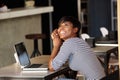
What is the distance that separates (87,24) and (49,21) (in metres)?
→ 1.12

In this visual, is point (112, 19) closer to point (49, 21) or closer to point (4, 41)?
point (49, 21)

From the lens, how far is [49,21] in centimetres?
1020

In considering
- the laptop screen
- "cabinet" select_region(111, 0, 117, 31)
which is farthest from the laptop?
"cabinet" select_region(111, 0, 117, 31)

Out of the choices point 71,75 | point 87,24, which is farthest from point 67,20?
point 87,24

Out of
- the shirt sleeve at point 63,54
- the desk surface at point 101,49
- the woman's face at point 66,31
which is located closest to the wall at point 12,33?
the desk surface at point 101,49

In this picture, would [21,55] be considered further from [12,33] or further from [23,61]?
[12,33]

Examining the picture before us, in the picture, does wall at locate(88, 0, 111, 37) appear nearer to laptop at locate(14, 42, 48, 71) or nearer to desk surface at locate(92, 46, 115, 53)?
desk surface at locate(92, 46, 115, 53)

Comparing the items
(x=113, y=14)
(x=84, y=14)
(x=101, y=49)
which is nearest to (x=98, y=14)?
(x=113, y=14)

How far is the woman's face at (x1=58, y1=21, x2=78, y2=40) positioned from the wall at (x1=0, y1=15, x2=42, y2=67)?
340cm

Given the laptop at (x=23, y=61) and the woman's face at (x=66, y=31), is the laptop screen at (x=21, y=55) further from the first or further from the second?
the woman's face at (x=66, y=31)

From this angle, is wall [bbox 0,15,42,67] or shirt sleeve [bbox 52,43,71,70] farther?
wall [bbox 0,15,42,67]

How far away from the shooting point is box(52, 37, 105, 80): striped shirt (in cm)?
407

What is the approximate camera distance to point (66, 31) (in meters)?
4.21

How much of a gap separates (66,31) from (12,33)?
12.4ft
